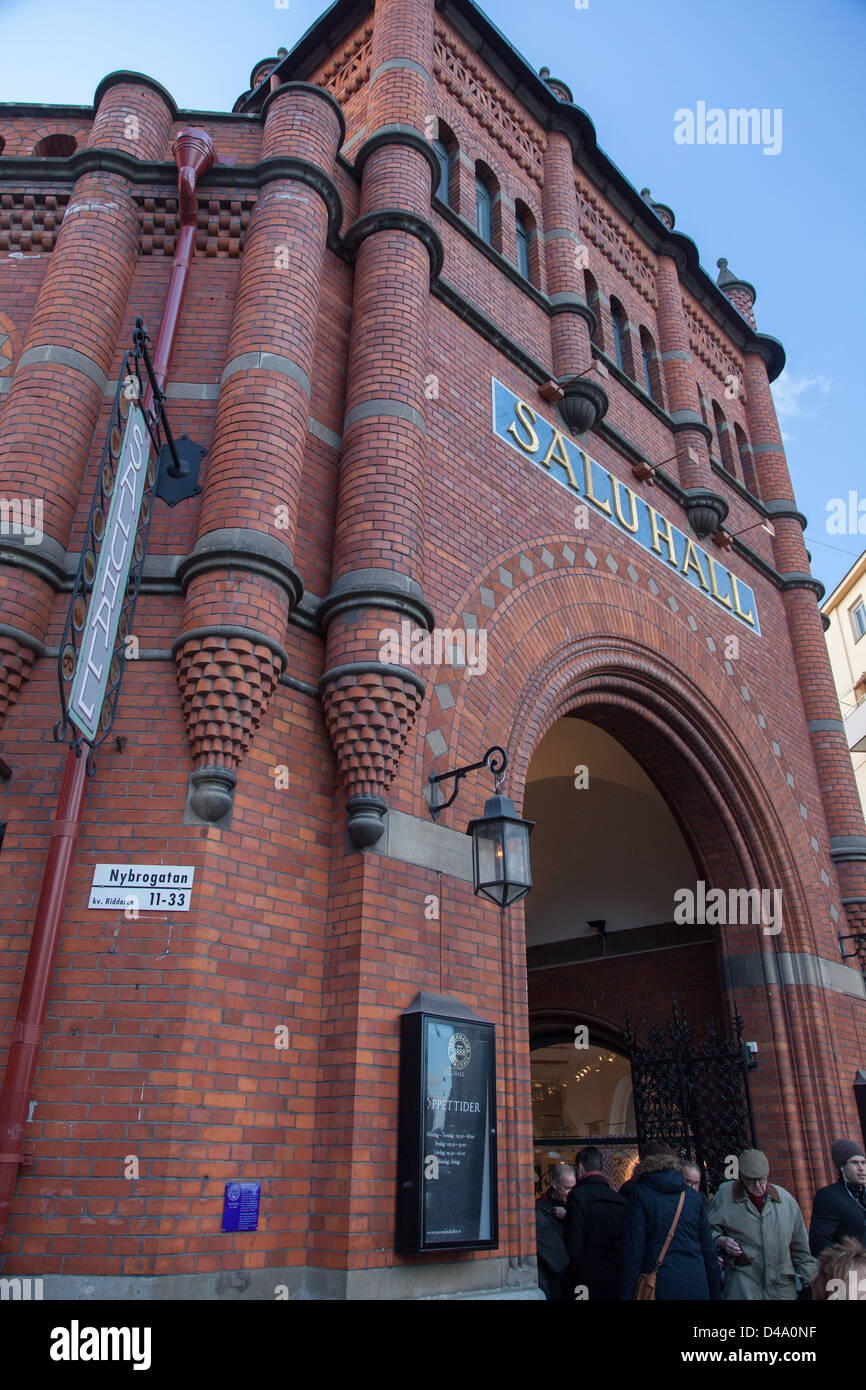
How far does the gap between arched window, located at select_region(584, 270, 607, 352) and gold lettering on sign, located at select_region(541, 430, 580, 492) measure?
2722 mm

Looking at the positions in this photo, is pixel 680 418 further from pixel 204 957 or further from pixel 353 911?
pixel 204 957

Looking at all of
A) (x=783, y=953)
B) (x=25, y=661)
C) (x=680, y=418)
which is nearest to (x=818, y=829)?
(x=783, y=953)

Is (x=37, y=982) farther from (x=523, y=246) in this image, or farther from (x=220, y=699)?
(x=523, y=246)

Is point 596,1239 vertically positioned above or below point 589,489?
below

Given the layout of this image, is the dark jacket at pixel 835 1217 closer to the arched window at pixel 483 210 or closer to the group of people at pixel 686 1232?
the group of people at pixel 686 1232

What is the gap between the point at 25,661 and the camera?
5.70 metres

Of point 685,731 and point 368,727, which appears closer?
point 368,727

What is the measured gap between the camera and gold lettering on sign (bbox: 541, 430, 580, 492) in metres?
9.38

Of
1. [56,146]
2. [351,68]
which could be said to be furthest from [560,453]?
[56,146]

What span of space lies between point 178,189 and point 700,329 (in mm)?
9222

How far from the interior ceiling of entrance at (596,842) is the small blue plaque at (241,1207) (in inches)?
316

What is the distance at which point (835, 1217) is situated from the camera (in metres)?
5.41

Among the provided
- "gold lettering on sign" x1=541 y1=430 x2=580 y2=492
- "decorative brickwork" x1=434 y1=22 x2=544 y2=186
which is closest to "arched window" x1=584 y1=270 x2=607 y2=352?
"decorative brickwork" x1=434 y1=22 x2=544 y2=186

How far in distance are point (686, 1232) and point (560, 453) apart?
22.5 ft
